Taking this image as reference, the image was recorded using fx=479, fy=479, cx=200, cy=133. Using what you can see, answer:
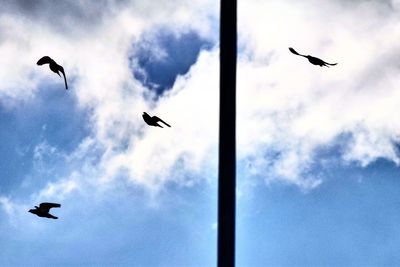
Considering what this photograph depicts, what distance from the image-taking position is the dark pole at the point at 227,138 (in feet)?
6.25

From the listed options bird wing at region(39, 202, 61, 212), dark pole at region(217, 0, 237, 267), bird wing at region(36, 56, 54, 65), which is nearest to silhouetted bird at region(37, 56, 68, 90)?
bird wing at region(36, 56, 54, 65)

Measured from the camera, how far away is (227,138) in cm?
201

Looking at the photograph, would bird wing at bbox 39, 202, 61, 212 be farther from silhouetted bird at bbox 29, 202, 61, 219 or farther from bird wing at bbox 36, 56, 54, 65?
bird wing at bbox 36, 56, 54, 65

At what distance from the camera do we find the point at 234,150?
198cm

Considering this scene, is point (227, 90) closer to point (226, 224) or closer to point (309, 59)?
point (226, 224)

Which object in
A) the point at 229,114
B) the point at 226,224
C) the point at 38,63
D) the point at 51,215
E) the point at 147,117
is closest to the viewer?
the point at 226,224

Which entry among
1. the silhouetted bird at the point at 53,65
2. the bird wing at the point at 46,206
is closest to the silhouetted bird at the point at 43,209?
the bird wing at the point at 46,206

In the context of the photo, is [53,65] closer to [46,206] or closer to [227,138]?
[46,206]

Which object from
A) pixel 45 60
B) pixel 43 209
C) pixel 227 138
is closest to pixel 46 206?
pixel 43 209

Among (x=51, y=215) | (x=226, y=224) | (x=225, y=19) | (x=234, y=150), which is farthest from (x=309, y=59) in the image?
(x=51, y=215)

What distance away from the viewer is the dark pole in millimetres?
1904

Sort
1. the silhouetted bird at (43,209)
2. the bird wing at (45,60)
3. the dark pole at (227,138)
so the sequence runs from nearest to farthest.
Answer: the dark pole at (227,138) < the silhouetted bird at (43,209) < the bird wing at (45,60)

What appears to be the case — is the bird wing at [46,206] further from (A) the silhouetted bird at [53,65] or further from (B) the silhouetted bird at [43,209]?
(A) the silhouetted bird at [53,65]

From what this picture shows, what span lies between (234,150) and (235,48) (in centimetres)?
46
